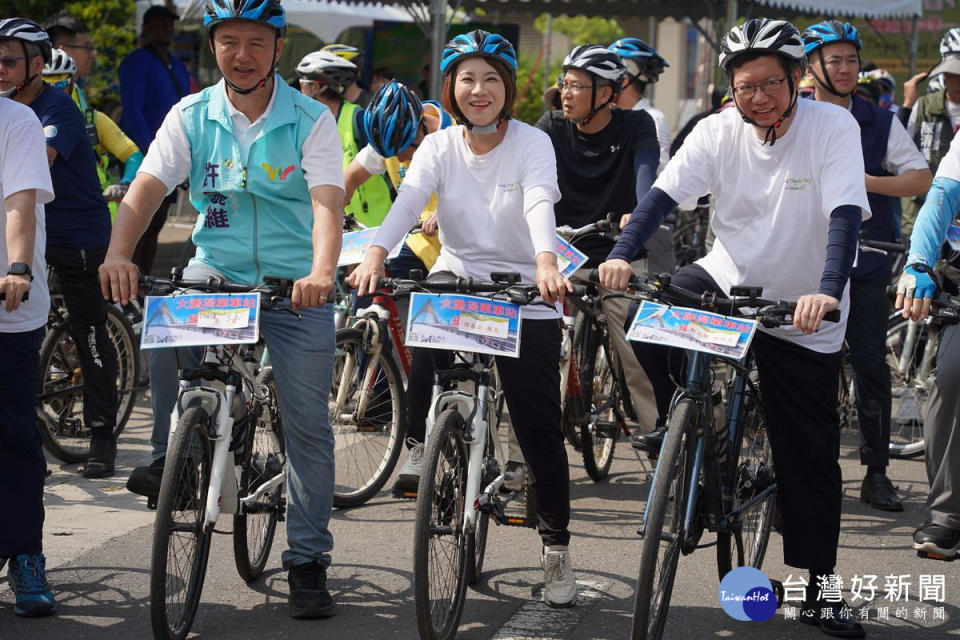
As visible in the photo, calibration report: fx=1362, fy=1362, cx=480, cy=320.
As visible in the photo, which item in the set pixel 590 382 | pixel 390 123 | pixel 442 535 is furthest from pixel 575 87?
pixel 442 535

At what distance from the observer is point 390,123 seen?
6.32 meters

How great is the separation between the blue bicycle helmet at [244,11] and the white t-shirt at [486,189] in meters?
0.74

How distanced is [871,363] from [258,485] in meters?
3.37

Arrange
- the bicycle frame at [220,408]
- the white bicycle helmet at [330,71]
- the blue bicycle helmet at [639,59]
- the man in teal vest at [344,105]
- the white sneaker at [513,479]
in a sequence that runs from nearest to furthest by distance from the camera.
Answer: the bicycle frame at [220,408] → the white sneaker at [513,479] → the man in teal vest at [344,105] → the white bicycle helmet at [330,71] → the blue bicycle helmet at [639,59]

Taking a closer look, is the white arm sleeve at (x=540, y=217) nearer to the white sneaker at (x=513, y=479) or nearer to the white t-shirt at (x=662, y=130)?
the white sneaker at (x=513, y=479)

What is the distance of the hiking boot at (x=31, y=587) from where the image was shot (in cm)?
477

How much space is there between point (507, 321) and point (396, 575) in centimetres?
143

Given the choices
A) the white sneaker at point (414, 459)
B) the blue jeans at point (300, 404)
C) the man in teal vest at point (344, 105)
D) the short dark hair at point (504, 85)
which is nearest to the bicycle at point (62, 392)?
the man in teal vest at point (344, 105)

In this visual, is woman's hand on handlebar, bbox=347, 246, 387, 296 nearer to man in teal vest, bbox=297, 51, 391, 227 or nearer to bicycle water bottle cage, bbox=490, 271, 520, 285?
bicycle water bottle cage, bbox=490, 271, 520, 285

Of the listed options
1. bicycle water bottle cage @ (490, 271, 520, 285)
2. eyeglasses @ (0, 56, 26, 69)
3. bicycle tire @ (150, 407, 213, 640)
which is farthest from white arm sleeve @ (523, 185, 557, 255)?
eyeglasses @ (0, 56, 26, 69)

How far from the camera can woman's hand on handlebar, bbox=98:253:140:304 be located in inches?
170

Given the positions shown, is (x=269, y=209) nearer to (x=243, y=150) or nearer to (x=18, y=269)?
(x=243, y=150)

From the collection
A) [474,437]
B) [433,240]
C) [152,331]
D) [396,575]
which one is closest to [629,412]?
[433,240]

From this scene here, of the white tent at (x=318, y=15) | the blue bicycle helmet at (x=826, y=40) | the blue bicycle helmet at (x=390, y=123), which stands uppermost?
the white tent at (x=318, y=15)
